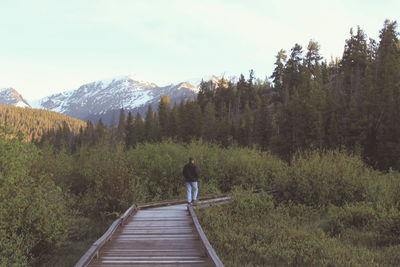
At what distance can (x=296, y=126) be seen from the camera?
47250mm

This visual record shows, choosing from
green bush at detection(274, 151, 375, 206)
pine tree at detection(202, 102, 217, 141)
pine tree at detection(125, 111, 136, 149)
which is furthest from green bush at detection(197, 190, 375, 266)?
pine tree at detection(125, 111, 136, 149)

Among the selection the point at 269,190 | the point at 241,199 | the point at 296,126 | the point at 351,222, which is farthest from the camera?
the point at 296,126

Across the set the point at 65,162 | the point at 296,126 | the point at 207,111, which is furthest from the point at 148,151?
the point at 207,111

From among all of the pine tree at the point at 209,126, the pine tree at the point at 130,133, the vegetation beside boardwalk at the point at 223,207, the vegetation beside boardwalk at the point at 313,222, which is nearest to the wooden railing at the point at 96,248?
the vegetation beside boardwalk at the point at 223,207

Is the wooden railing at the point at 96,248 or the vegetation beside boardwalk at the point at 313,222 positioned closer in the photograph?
the wooden railing at the point at 96,248

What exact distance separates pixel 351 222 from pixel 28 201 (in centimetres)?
1087

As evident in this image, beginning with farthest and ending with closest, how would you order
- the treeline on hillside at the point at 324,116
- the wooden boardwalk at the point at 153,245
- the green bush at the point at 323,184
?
the treeline on hillside at the point at 324,116 < the green bush at the point at 323,184 < the wooden boardwalk at the point at 153,245

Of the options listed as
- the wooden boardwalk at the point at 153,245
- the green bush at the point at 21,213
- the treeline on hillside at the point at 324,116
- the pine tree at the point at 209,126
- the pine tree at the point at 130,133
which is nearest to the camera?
the wooden boardwalk at the point at 153,245

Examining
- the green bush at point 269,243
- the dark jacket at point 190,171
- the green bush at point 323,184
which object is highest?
the dark jacket at point 190,171

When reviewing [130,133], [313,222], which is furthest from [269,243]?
[130,133]

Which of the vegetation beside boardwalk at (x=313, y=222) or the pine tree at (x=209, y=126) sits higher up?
the pine tree at (x=209, y=126)

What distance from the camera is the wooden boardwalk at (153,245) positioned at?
554 cm

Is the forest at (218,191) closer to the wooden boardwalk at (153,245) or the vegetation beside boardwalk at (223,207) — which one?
the vegetation beside boardwalk at (223,207)

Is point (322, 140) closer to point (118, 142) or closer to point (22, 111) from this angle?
point (118, 142)
